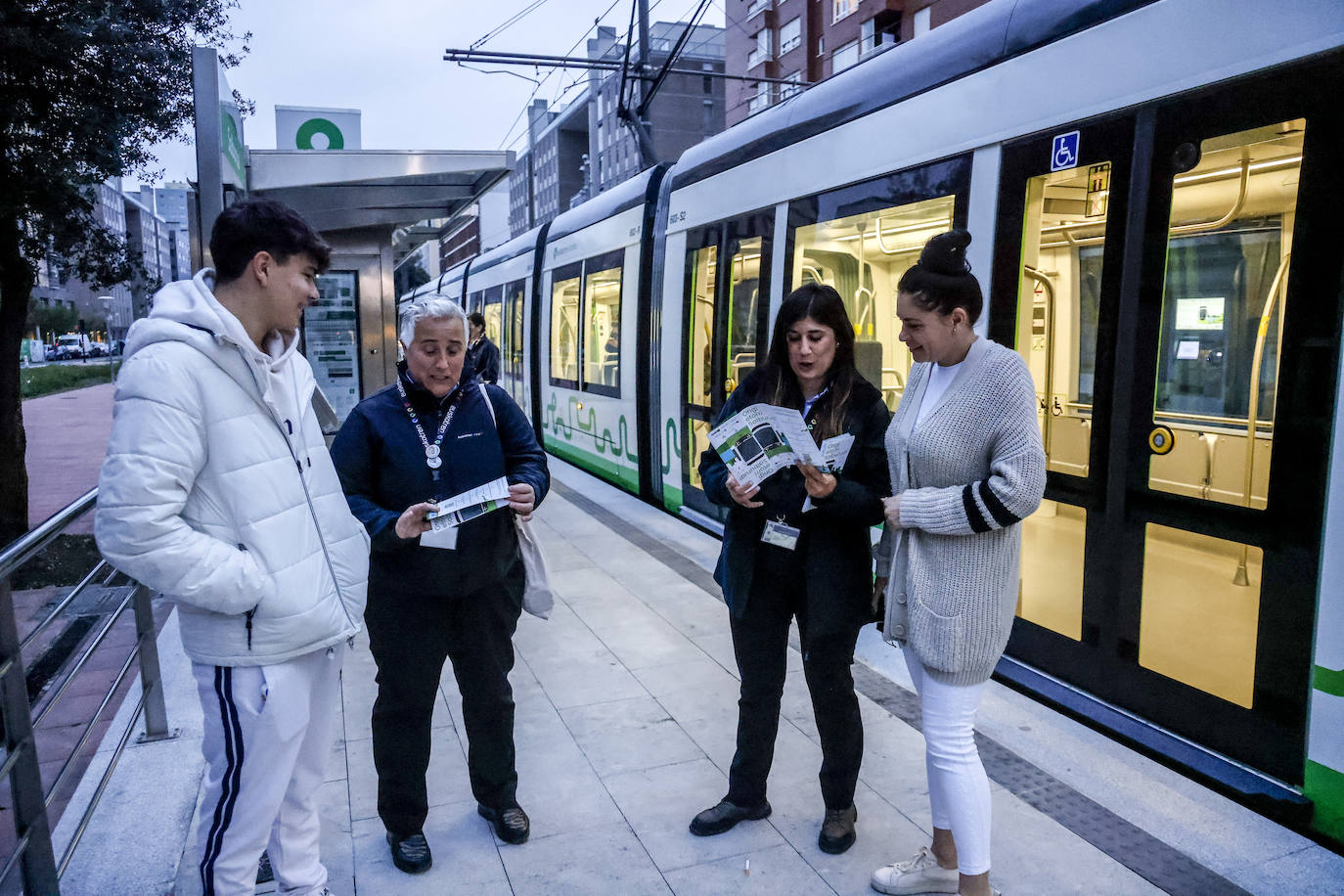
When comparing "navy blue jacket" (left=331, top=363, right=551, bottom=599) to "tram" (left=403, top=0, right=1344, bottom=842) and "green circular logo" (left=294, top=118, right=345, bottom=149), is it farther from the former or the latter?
"green circular logo" (left=294, top=118, right=345, bottom=149)

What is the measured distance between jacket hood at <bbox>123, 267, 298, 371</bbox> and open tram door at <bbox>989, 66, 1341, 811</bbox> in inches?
115

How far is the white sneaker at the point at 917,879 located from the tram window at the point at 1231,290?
1.56 metres

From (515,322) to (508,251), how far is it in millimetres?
1261

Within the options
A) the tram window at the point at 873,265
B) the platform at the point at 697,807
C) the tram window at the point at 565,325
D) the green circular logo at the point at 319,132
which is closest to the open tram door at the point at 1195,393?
the platform at the point at 697,807

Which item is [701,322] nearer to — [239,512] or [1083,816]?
[1083,816]

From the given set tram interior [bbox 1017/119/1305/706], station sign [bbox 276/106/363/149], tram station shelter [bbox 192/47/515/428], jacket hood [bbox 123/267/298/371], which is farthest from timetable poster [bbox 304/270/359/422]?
jacket hood [bbox 123/267/298/371]

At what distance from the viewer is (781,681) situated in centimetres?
297

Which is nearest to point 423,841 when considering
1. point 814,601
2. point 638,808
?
point 638,808

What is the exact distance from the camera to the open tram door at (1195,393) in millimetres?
2791

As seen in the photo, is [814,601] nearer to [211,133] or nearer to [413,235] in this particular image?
[211,133]

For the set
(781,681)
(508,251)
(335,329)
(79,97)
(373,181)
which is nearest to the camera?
→ (781,681)

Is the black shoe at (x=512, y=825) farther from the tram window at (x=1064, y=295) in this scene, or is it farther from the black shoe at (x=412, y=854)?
the tram window at (x=1064, y=295)

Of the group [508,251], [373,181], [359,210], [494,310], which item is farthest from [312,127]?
[494,310]

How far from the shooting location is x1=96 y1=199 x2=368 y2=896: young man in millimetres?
1857
